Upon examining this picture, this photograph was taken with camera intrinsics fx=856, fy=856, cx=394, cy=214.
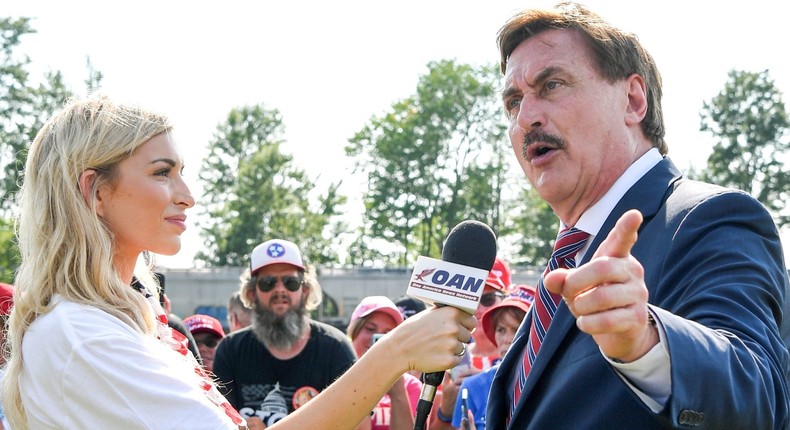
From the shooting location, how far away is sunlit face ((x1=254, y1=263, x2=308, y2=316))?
730 cm

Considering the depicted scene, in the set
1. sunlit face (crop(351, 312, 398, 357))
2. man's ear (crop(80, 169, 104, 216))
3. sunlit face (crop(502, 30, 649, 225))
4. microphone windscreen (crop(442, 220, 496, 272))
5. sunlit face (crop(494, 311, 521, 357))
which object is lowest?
sunlit face (crop(351, 312, 398, 357))

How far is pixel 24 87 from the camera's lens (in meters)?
46.4

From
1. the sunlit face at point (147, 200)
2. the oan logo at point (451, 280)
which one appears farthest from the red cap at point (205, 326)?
the oan logo at point (451, 280)

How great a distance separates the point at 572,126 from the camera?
116 inches

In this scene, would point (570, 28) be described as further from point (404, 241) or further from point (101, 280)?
point (404, 241)

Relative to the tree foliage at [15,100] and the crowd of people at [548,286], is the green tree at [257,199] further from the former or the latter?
the crowd of people at [548,286]

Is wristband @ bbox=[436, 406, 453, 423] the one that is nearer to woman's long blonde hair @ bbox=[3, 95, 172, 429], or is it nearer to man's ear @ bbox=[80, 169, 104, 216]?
woman's long blonde hair @ bbox=[3, 95, 172, 429]

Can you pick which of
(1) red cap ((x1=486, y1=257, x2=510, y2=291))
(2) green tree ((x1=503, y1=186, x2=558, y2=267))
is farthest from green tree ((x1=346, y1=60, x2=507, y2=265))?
(1) red cap ((x1=486, y1=257, x2=510, y2=291))

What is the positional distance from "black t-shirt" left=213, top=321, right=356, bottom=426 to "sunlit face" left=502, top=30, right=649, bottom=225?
3922 mm

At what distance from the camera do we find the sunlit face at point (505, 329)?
6.48m

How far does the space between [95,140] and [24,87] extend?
156ft

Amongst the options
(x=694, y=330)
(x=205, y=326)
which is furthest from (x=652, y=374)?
(x=205, y=326)

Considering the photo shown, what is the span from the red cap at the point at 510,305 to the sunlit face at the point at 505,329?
71mm

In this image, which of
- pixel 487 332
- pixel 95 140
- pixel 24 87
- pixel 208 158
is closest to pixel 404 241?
pixel 208 158
